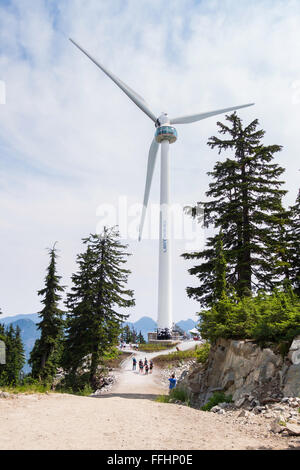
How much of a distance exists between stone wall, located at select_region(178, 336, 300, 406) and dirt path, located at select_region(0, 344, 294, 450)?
8.48ft

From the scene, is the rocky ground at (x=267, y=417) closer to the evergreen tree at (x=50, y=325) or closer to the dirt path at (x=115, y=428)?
the dirt path at (x=115, y=428)

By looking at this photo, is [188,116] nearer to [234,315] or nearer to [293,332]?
[234,315]

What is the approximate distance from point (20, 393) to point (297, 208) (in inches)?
928

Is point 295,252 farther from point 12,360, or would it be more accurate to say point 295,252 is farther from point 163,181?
point 12,360

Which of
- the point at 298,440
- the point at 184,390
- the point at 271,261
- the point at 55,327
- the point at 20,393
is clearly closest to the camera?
the point at 298,440

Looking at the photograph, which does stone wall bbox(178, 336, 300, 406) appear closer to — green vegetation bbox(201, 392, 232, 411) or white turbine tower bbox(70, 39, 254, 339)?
green vegetation bbox(201, 392, 232, 411)

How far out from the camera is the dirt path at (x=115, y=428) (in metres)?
6.73

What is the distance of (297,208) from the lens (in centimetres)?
2612

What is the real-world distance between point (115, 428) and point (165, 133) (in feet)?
164

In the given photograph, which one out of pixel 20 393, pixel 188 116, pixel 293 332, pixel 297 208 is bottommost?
pixel 20 393

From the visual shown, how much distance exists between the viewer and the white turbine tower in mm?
45562

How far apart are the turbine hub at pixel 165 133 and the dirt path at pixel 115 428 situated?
47.1 m

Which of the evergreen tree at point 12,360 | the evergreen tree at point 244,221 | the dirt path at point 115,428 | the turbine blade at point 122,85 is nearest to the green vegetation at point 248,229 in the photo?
the evergreen tree at point 244,221
